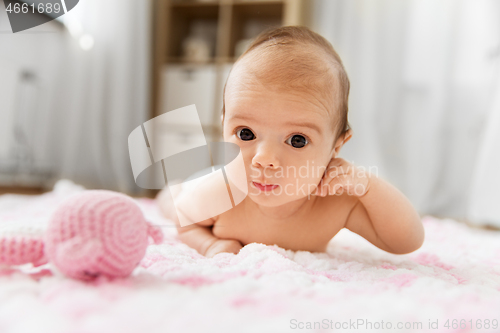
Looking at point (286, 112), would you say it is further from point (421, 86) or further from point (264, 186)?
point (421, 86)

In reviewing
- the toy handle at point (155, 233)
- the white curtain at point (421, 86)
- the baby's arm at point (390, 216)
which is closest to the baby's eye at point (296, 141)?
the baby's arm at point (390, 216)

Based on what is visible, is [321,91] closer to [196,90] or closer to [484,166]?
[484,166]

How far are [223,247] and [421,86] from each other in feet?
5.79

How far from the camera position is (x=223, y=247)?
0.79 m

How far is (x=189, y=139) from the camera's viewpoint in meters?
2.46

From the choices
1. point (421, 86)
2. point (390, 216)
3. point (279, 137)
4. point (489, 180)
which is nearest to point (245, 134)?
point (279, 137)

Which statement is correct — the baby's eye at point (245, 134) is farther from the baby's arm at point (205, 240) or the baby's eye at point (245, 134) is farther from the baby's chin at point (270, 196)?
the baby's arm at point (205, 240)

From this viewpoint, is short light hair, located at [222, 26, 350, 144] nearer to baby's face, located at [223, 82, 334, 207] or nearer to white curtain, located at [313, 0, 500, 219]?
baby's face, located at [223, 82, 334, 207]

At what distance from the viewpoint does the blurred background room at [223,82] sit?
1991 millimetres

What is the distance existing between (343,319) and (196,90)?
2.24 m

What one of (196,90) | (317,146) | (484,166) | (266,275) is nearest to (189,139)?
(196,90)

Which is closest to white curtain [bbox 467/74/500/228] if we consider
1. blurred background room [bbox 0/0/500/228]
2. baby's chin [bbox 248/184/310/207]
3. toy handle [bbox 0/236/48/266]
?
blurred background room [bbox 0/0/500/228]

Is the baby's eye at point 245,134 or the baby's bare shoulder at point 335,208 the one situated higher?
the baby's eye at point 245,134

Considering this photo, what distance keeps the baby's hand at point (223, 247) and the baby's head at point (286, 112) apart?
4.8 inches
